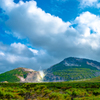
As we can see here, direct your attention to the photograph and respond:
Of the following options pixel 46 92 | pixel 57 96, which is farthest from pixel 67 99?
pixel 46 92

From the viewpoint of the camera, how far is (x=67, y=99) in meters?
88.3

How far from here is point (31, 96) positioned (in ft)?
346

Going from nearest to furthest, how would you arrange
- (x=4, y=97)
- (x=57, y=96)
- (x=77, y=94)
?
(x=57, y=96) < (x=4, y=97) < (x=77, y=94)

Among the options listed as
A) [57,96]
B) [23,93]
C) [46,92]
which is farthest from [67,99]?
[23,93]

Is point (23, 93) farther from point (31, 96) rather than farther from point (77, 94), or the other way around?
point (77, 94)

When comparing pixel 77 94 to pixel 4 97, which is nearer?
pixel 4 97

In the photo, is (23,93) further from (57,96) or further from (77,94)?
(77,94)

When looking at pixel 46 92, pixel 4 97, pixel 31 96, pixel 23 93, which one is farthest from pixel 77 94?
pixel 4 97

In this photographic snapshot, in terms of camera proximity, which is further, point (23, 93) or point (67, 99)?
point (23, 93)

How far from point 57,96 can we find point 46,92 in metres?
26.6

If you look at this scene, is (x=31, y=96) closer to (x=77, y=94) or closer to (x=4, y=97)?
(x=4, y=97)

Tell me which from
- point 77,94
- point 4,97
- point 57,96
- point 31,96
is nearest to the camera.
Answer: point 57,96

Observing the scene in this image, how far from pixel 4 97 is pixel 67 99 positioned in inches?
1860

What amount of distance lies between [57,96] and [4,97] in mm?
40967
